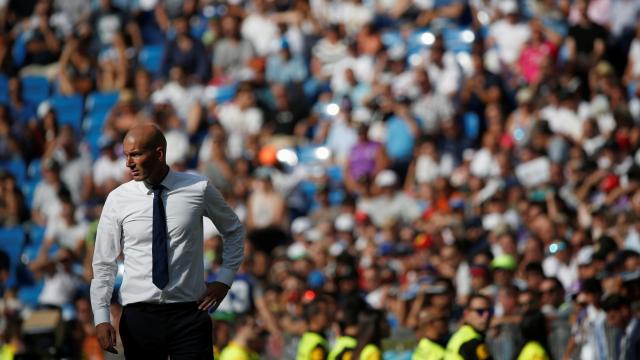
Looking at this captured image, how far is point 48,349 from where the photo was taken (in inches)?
460

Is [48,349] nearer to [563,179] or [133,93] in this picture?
[563,179]

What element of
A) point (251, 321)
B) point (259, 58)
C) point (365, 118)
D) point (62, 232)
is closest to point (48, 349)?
point (251, 321)

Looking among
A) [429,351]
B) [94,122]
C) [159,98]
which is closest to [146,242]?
[429,351]

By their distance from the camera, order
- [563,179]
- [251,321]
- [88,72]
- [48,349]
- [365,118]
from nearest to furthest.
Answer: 1. [251,321]
2. [48,349]
3. [563,179]
4. [365,118]
5. [88,72]

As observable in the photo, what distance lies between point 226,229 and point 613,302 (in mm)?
4171

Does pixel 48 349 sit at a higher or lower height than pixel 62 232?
higher

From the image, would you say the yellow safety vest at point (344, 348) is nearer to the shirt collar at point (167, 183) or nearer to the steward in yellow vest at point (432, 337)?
the steward in yellow vest at point (432, 337)

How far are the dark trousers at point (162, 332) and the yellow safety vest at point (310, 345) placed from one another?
3645 millimetres

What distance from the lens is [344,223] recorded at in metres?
14.3

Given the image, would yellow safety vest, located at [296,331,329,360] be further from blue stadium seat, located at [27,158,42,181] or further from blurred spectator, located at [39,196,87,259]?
blue stadium seat, located at [27,158,42,181]

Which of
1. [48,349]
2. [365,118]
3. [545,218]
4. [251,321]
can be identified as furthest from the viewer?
[365,118]

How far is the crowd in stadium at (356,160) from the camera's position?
422 inches

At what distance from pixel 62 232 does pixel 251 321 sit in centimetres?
613

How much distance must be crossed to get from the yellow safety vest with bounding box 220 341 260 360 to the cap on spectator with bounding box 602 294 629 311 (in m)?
2.68
